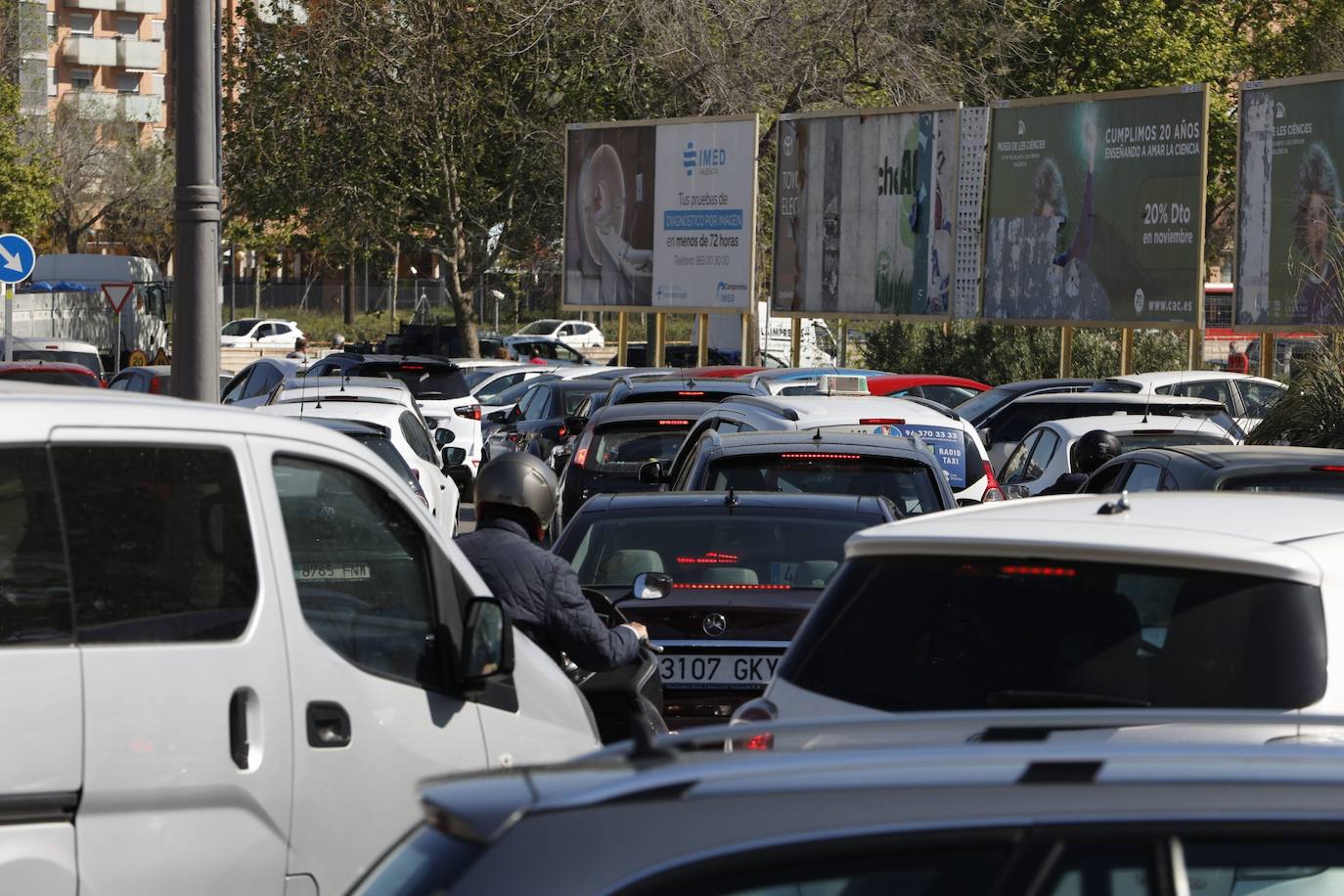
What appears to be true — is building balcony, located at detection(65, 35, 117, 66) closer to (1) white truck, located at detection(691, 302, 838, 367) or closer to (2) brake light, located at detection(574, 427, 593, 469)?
(1) white truck, located at detection(691, 302, 838, 367)

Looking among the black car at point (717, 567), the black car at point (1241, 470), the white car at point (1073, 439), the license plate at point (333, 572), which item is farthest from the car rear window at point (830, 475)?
the license plate at point (333, 572)

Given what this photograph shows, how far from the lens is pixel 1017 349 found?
3594cm

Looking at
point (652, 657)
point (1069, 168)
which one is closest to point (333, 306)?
point (1069, 168)

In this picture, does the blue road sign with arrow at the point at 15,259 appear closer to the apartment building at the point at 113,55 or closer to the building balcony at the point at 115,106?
the building balcony at the point at 115,106

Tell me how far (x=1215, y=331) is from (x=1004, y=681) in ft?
175

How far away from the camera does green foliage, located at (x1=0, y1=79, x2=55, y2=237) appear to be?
183 ft

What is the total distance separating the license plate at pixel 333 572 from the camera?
15.7 feet

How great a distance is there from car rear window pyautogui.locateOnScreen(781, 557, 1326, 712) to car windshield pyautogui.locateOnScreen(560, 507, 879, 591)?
3.60m

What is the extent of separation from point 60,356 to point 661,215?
11417 millimetres

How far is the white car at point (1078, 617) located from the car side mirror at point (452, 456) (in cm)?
1261

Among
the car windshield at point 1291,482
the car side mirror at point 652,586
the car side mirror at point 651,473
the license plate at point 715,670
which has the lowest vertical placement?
the license plate at point 715,670

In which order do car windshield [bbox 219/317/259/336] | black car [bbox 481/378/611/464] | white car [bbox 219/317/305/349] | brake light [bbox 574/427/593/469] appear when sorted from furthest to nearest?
car windshield [bbox 219/317/259/336]
white car [bbox 219/317/305/349]
black car [bbox 481/378/611/464]
brake light [bbox 574/427/593/469]

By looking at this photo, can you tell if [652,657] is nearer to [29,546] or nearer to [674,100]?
[29,546]

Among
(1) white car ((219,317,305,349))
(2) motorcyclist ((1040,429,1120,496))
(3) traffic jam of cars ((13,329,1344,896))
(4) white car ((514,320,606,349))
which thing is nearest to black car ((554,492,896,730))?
(3) traffic jam of cars ((13,329,1344,896))
